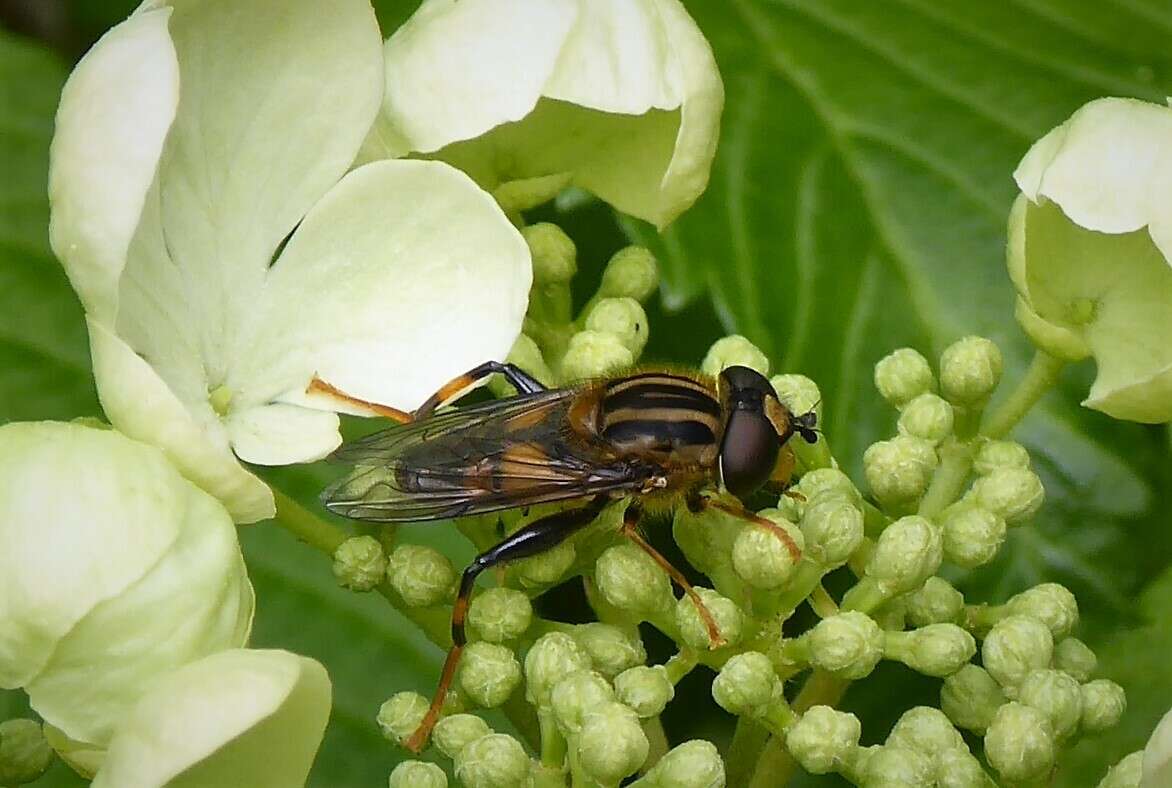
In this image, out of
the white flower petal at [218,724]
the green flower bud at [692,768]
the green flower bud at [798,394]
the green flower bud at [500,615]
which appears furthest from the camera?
the green flower bud at [798,394]

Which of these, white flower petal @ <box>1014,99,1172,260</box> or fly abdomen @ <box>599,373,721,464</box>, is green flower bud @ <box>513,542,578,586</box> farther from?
white flower petal @ <box>1014,99,1172,260</box>

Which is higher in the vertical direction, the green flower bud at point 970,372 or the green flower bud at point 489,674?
the green flower bud at point 970,372

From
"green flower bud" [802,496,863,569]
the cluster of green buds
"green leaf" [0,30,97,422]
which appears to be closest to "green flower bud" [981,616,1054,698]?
the cluster of green buds

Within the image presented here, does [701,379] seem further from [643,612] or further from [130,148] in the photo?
[130,148]

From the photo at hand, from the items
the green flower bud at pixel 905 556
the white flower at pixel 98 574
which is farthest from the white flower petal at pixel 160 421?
the green flower bud at pixel 905 556

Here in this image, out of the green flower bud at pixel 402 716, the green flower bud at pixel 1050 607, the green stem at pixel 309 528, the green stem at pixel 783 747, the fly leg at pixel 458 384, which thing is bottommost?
the green stem at pixel 783 747

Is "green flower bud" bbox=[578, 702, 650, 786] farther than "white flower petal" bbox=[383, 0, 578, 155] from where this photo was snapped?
No

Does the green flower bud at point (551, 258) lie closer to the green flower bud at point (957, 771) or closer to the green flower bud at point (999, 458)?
the green flower bud at point (999, 458)

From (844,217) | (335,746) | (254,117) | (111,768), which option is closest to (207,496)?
(111,768)
